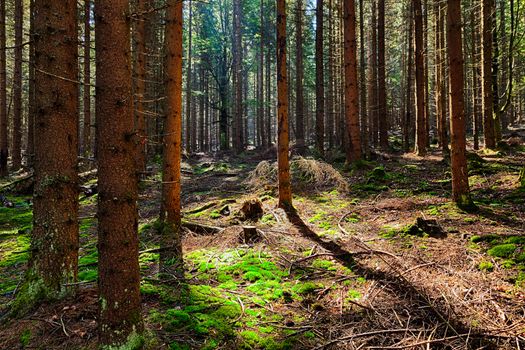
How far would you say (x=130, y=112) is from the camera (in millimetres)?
3111

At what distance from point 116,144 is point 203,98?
39.2 meters

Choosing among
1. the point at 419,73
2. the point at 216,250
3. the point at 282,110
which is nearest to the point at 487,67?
the point at 419,73

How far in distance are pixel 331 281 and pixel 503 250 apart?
2244 millimetres

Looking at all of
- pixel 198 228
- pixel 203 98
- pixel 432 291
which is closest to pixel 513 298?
pixel 432 291

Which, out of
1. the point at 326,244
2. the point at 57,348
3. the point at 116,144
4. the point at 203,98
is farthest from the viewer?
the point at 203,98

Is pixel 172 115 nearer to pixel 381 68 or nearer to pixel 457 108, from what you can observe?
pixel 457 108

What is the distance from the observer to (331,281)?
4.66 m

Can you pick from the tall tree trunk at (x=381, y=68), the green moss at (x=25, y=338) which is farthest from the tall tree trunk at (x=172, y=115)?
the tall tree trunk at (x=381, y=68)

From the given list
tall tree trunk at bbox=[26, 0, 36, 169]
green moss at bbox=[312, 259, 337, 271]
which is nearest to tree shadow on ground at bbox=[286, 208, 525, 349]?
green moss at bbox=[312, 259, 337, 271]

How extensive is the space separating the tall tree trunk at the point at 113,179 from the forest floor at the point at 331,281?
1.18 feet

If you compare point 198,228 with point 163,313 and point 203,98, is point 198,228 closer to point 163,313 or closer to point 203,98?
point 163,313

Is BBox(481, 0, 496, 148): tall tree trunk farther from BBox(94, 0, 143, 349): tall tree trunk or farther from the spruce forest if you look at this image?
BBox(94, 0, 143, 349): tall tree trunk

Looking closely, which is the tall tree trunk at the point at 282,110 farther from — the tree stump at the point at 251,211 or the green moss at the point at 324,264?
the green moss at the point at 324,264

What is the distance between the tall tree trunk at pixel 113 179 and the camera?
2975 millimetres
